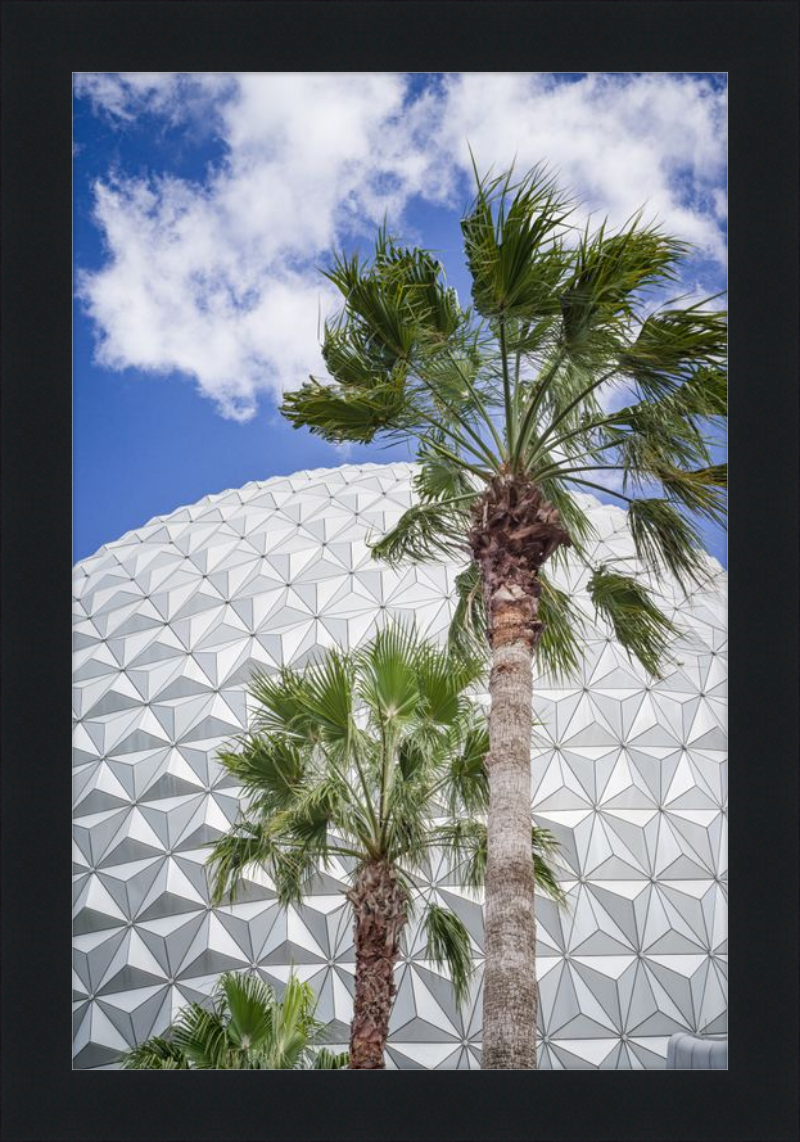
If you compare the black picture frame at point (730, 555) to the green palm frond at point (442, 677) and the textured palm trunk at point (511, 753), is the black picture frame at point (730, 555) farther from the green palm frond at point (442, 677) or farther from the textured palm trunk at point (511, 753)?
the green palm frond at point (442, 677)

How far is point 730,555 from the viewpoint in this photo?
611 cm

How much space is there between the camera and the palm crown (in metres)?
7.85

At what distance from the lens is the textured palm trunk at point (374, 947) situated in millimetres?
9977

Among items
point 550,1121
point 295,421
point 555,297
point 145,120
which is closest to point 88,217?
point 145,120

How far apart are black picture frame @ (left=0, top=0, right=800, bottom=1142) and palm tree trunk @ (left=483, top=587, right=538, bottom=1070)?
4.06ft

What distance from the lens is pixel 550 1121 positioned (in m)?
5.32

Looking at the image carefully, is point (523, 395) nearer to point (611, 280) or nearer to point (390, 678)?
point (611, 280)

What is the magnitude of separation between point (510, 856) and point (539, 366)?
133 inches

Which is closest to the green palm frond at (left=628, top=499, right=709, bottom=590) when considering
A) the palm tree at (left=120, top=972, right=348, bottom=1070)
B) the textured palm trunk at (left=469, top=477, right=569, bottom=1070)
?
the textured palm trunk at (left=469, top=477, right=569, bottom=1070)

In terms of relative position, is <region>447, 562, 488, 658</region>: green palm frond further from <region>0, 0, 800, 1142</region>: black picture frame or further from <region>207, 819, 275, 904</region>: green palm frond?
<region>0, 0, 800, 1142</region>: black picture frame

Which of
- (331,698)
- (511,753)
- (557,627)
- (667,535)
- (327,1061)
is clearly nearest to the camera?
(511,753)

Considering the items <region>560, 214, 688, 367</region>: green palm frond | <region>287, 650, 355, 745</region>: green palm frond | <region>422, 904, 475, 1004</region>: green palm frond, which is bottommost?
<region>422, 904, 475, 1004</region>: green palm frond

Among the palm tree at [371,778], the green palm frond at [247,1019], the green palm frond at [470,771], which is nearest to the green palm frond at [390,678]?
the palm tree at [371,778]

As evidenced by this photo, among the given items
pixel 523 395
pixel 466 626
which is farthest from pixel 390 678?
pixel 523 395
